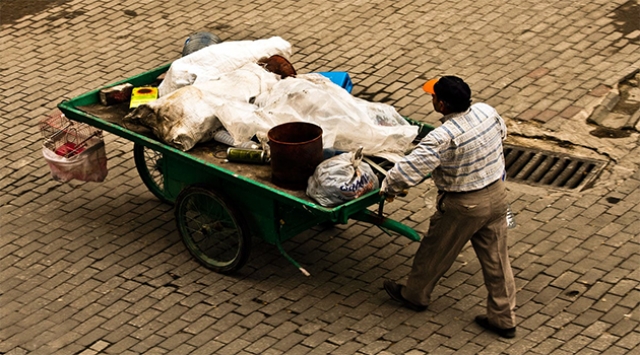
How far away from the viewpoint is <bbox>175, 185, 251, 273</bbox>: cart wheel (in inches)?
279

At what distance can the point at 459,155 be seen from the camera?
626 cm

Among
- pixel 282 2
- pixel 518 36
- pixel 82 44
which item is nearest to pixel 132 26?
pixel 82 44

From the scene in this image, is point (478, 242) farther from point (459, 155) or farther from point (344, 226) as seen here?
point (344, 226)

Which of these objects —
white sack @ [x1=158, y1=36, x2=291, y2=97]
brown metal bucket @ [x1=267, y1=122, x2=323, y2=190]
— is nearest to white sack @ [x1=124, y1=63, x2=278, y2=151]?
white sack @ [x1=158, y1=36, x2=291, y2=97]

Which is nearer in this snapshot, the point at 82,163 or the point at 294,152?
the point at 294,152

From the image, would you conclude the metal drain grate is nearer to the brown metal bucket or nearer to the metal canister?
the brown metal bucket

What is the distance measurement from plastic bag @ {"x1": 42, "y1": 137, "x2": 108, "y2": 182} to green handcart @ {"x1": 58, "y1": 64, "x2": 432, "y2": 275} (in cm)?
33

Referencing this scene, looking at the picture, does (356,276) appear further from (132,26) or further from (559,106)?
(132,26)

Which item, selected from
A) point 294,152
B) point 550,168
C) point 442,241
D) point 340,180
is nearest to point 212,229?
point 294,152

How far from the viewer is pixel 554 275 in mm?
7215

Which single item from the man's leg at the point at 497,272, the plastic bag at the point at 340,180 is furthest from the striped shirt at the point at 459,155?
the man's leg at the point at 497,272

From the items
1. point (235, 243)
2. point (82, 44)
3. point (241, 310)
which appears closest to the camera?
point (241, 310)

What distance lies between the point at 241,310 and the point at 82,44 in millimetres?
5190

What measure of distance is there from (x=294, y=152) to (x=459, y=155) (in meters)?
1.08
